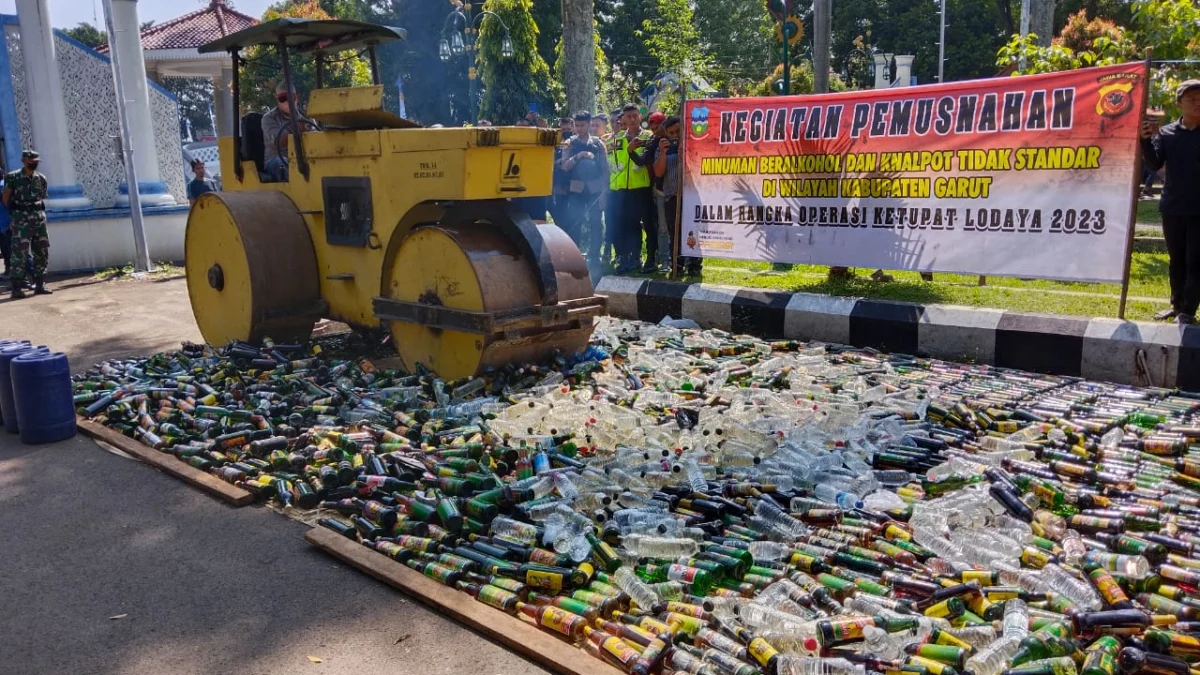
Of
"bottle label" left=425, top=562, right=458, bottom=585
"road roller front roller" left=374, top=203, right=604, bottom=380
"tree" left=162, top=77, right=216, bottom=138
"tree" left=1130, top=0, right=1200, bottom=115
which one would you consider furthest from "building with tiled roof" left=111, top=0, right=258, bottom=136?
"tree" left=162, top=77, right=216, bottom=138

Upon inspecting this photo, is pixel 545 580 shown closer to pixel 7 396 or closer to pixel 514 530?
pixel 514 530

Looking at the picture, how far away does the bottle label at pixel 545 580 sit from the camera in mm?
4258

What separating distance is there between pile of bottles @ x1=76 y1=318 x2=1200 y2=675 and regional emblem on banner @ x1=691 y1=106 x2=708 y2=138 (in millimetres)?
3418

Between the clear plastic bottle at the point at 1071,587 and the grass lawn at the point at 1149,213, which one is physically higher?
the grass lawn at the point at 1149,213

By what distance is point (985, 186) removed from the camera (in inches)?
330

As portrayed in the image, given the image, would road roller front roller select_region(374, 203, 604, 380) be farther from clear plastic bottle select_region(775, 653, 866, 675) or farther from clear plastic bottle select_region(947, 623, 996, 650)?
clear plastic bottle select_region(947, 623, 996, 650)

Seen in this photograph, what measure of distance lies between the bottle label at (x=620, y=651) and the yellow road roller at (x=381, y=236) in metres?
3.63

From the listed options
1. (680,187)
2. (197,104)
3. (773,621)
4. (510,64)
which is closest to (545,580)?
(773,621)

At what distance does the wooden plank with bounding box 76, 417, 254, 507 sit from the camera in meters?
5.58

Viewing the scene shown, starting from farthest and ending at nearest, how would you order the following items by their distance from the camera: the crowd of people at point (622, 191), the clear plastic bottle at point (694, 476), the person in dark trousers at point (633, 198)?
the person in dark trousers at point (633, 198) → the crowd of people at point (622, 191) → the clear plastic bottle at point (694, 476)

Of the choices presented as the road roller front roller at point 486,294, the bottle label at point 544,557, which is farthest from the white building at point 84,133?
the bottle label at point 544,557

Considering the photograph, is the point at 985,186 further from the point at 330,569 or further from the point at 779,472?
the point at 330,569

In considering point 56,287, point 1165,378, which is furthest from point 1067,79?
point 56,287

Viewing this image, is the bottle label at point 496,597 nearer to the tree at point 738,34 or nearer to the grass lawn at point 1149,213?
the grass lawn at point 1149,213
